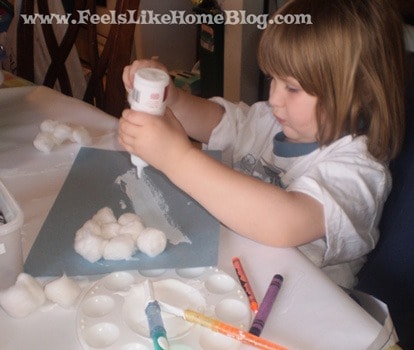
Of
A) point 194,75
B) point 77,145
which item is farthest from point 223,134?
point 194,75

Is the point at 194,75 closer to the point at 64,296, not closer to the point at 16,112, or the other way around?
the point at 16,112

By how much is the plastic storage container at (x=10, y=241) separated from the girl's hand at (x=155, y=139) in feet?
0.62

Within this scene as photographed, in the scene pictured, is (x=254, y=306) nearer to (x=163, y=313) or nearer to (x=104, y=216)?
(x=163, y=313)

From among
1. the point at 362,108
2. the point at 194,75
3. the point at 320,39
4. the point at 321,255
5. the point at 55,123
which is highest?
the point at 320,39

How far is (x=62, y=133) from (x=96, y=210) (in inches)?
9.1

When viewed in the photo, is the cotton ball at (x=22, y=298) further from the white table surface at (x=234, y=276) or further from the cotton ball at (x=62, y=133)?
the cotton ball at (x=62, y=133)

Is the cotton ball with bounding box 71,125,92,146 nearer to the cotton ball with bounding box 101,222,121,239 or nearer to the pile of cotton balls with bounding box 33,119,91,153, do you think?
the pile of cotton balls with bounding box 33,119,91,153

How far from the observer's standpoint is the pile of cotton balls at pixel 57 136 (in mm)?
893

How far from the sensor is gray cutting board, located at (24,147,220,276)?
0.64m

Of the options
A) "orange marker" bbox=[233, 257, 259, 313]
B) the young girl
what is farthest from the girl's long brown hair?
"orange marker" bbox=[233, 257, 259, 313]

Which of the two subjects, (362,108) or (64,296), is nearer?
(64,296)

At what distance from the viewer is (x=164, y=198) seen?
0.78m

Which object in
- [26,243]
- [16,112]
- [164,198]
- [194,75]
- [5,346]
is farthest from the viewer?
[194,75]

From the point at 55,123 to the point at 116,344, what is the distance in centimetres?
52
